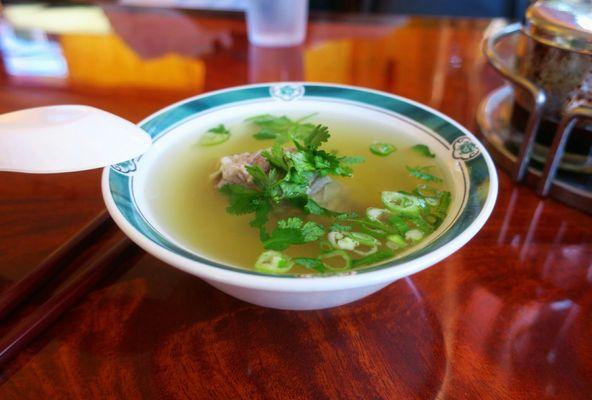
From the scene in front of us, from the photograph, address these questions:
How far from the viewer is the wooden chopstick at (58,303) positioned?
73 centimetres

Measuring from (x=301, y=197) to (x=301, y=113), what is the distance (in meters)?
0.37

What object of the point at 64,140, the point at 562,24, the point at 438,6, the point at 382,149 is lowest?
the point at 438,6

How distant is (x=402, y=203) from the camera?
3.19 feet

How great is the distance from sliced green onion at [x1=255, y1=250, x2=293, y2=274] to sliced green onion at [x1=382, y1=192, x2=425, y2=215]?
0.90ft

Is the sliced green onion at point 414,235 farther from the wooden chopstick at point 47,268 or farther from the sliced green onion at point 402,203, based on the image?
the wooden chopstick at point 47,268

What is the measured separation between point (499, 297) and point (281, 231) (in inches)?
17.1

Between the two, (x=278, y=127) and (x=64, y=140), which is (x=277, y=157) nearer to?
(x=278, y=127)

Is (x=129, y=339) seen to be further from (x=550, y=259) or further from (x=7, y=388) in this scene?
(x=550, y=259)

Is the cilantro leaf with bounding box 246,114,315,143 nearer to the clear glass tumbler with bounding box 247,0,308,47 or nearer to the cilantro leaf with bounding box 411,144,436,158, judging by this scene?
the cilantro leaf with bounding box 411,144,436,158

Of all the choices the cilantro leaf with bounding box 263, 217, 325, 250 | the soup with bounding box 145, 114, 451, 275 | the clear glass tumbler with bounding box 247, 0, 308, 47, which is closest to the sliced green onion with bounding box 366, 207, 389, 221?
the soup with bounding box 145, 114, 451, 275

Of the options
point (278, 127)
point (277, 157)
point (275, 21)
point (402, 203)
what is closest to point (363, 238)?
point (402, 203)

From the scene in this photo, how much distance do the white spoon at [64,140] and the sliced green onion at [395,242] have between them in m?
0.50

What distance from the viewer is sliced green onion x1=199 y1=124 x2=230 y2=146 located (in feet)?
3.98

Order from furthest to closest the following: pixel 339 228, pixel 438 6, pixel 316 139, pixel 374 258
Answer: pixel 438 6 → pixel 316 139 → pixel 339 228 → pixel 374 258
